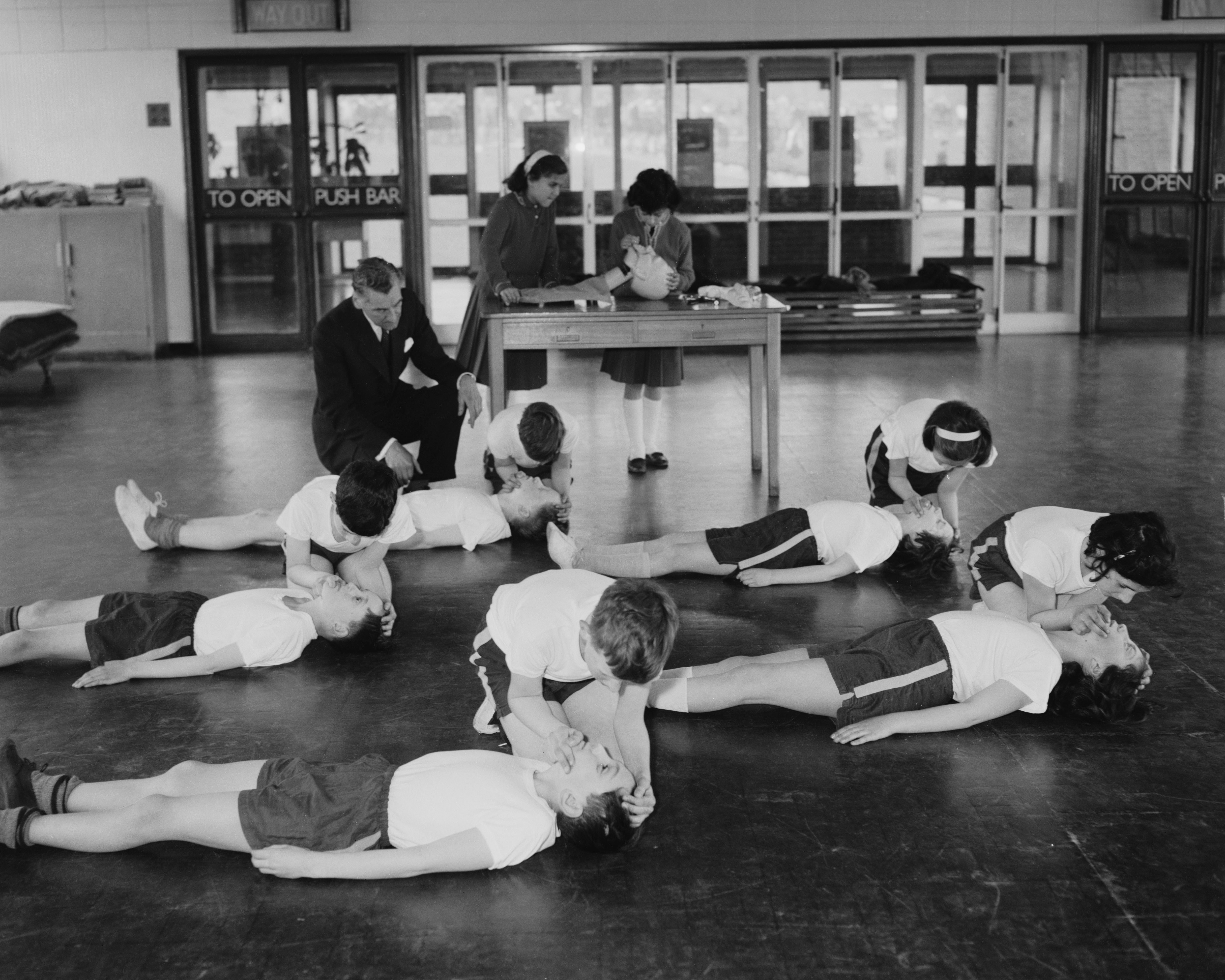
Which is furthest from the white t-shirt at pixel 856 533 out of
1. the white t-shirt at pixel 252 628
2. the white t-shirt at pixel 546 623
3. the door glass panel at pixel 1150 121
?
the door glass panel at pixel 1150 121

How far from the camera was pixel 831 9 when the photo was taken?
10.8 metres

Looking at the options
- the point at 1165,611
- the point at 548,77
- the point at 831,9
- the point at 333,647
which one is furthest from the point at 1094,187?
the point at 333,647

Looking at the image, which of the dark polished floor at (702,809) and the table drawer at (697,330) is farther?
the table drawer at (697,330)

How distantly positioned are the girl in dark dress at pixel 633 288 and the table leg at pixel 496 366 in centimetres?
73

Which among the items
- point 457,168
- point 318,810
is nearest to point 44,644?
point 318,810

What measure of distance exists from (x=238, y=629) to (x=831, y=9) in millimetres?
8421

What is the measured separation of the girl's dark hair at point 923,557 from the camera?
188 inches

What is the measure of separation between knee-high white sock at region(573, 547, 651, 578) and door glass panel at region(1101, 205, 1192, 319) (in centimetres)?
797

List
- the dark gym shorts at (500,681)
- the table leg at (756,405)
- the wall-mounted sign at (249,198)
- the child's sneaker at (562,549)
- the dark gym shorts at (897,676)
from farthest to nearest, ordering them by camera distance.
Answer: the wall-mounted sign at (249,198)
the table leg at (756,405)
the child's sneaker at (562,549)
the dark gym shorts at (897,676)
the dark gym shorts at (500,681)

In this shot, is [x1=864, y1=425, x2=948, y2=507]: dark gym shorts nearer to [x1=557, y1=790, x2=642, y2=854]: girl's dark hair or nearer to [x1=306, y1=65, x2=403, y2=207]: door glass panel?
[x1=557, y1=790, x2=642, y2=854]: girl's dark hair

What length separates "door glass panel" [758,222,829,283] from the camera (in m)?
11.6

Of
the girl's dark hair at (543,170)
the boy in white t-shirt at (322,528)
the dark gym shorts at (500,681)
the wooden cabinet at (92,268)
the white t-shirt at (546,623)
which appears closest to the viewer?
the white t-shirt at (546,623)

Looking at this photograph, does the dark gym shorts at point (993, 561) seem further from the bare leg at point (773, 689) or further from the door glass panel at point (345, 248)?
the door glass panel at point (345, 248)

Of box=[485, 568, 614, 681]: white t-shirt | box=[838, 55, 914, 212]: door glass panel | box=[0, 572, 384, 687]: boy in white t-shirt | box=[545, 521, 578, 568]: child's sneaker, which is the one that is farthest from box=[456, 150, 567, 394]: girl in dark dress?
box=[838, 55, 914, 212]: door glass panel
